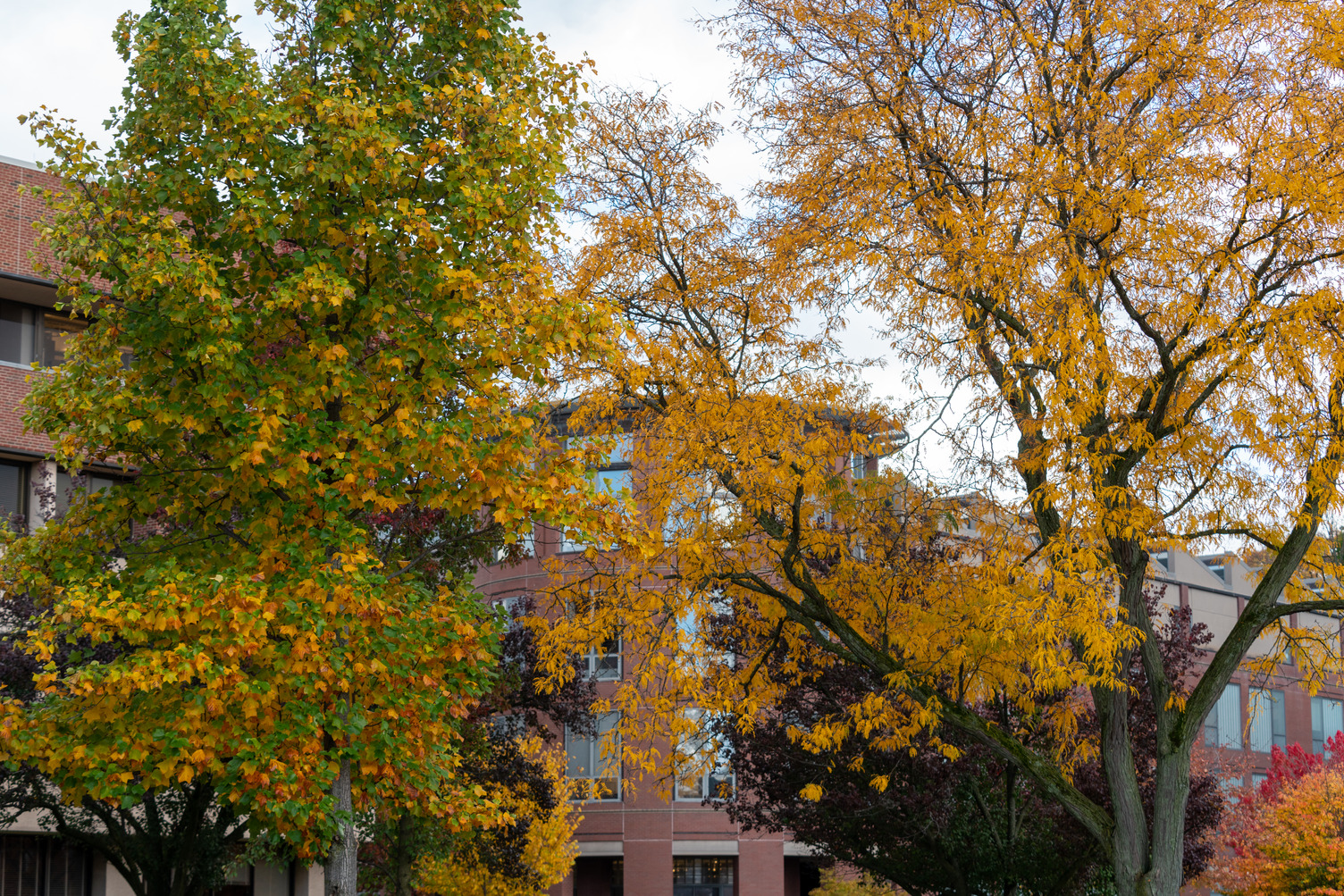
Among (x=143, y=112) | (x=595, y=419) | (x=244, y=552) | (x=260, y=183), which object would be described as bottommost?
(x=244, y=552)

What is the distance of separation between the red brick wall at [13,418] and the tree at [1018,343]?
15624mm

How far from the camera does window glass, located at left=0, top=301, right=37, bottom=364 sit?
27.4 m

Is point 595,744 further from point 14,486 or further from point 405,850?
point 14,486

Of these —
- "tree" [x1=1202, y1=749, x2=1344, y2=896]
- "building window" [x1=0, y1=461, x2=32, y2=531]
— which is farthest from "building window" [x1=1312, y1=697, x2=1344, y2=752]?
"building window" [x1=0, y1=461, x2=32, y2=531]

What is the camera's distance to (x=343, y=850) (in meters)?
11.7

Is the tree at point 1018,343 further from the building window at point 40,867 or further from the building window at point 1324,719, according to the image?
the building window at point 1324,719

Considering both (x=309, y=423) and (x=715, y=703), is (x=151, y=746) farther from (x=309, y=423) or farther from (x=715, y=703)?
(x=715, y=703)

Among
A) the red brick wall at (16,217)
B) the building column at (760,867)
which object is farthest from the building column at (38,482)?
the building column at (760,867)

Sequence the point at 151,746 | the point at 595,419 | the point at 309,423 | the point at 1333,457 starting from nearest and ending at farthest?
the point at 151,746
the point at 309,423
the point at 1333,457
the point at 595,419

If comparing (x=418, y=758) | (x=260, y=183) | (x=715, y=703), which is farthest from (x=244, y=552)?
(x=715, y=703)

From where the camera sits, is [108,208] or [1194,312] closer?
[108,208]

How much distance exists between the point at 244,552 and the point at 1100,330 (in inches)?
338

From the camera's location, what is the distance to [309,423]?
1136 centimetres

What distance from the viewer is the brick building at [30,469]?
24.6 m
